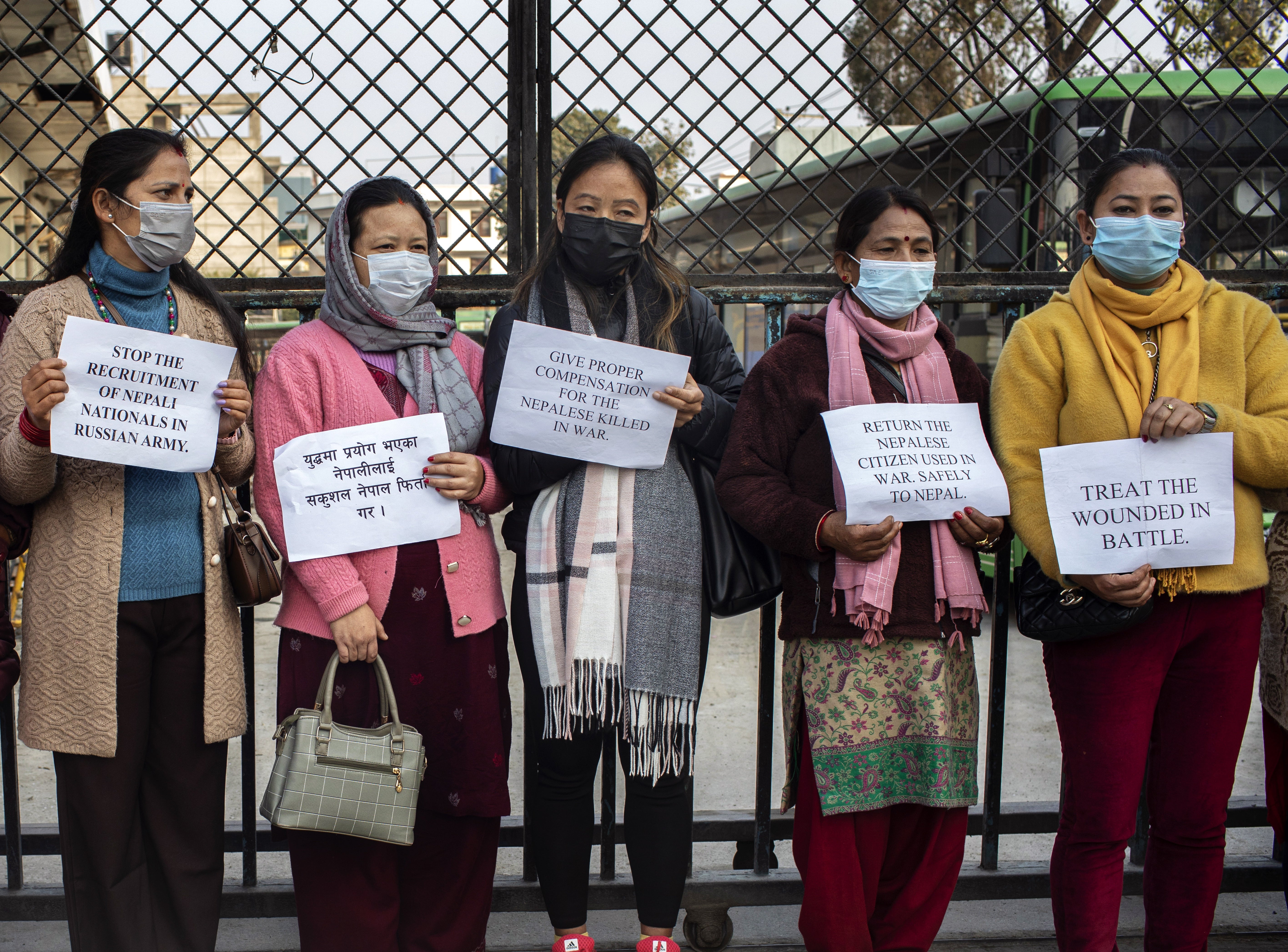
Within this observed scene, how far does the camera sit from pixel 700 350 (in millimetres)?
2572

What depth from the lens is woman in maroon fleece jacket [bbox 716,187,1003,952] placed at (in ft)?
7.88

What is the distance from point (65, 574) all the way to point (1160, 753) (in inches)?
98.6

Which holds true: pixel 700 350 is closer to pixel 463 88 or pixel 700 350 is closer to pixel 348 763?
pixel 463 88

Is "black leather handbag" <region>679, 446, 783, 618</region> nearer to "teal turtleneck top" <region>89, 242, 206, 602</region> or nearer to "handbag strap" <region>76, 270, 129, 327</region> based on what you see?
"teal turtleneck top" <region>89, 242, 206, 602</region>

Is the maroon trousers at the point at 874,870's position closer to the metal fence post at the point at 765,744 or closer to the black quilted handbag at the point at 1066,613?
the metal fence post at the point at 765,744

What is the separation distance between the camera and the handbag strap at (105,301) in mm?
2330

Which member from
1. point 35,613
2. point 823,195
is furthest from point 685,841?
point 823,195

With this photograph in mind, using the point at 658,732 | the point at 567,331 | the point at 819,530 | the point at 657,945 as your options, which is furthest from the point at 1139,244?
the point at 657,945

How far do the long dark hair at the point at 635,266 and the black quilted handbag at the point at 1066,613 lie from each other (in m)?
1.02

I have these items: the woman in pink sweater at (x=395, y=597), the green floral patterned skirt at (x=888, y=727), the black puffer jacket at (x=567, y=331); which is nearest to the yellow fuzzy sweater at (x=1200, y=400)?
the green floral patterned skirt at (x=888, y=727)

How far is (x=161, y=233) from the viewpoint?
90.7 inches

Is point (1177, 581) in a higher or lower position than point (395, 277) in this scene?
lower

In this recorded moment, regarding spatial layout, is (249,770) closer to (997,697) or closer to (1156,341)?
(997,697)

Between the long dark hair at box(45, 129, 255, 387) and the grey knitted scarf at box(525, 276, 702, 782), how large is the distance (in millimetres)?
1001
